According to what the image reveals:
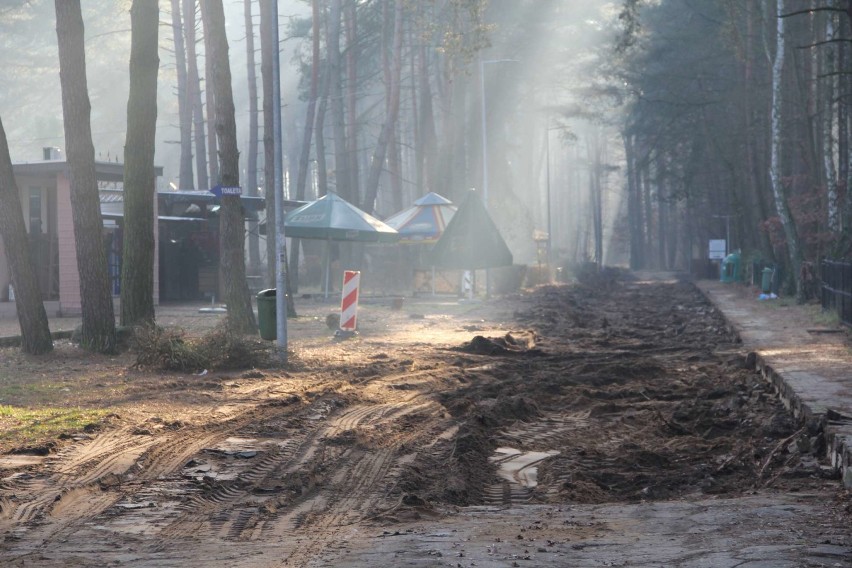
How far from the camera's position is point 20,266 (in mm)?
17109

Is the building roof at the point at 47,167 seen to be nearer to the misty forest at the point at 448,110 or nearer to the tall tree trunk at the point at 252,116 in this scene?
the misty forest at the point at 448,110

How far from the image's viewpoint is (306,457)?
9195 mm

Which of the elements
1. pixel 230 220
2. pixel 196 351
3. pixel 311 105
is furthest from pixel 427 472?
→ pixel 311 105

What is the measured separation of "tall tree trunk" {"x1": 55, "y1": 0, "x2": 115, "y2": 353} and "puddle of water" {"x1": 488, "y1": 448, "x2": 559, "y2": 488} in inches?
367

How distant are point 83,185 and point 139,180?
0.96 metres

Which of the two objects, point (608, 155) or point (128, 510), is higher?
point (608, 155)

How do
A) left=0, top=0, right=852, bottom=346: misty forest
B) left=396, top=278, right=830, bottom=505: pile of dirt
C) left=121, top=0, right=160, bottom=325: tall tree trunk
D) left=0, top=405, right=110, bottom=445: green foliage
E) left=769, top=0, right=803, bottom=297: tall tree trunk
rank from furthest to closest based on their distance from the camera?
1. left=769, top=0, right=803, bottom=297: tall tree trunk
2. left=0, top=0, right=852, bottom=346: misty forest
3. left=121, top=0, right=160, bottom=325: tall tree trunk
4. left=0, top=405, right=110, bottom=445: green foliage
5. left=396, top=278, right=830, bottom=505: pile of dirt

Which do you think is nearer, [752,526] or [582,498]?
[752,526]

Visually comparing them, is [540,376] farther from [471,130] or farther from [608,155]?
[608,155]

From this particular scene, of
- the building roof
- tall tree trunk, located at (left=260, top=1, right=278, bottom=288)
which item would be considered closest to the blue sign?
tall tree trunk, located at (left=260, top=1, right=278, bottom=288)

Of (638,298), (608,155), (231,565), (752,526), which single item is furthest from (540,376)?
(608,155)

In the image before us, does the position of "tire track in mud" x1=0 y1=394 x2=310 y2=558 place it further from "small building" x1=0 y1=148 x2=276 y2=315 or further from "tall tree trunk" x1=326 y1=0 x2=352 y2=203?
"tall tree trunk" x1=326 y1=0 x2=352 y2=203

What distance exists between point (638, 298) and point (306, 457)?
33.4 meters

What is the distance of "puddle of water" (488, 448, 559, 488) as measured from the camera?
884cm
